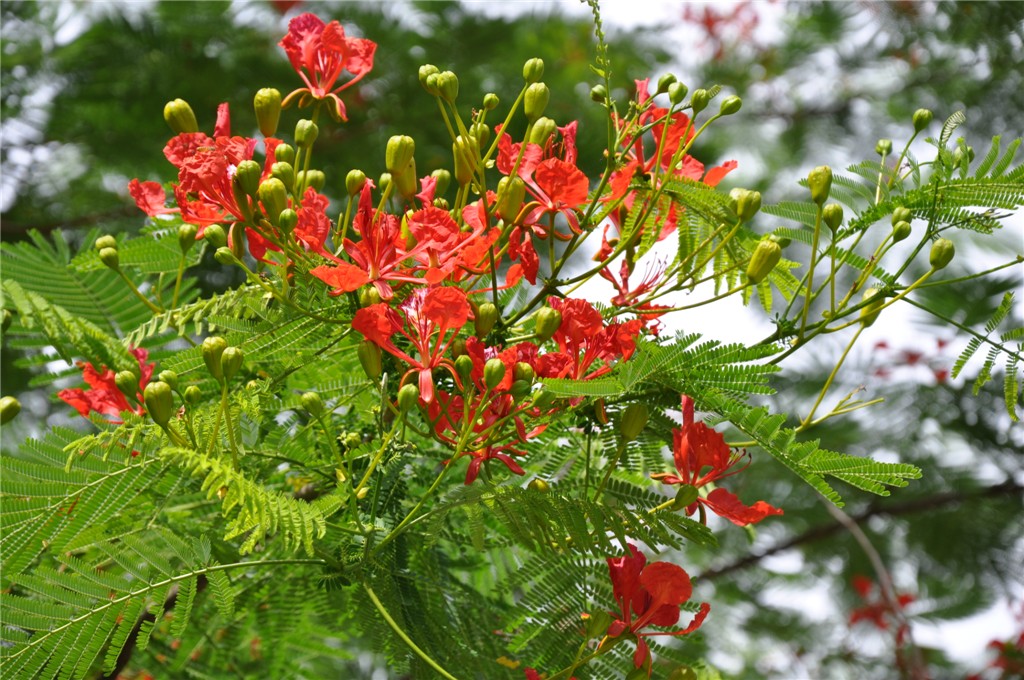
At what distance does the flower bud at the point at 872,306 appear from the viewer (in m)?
1.17

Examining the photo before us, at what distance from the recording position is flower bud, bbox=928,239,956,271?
118cm

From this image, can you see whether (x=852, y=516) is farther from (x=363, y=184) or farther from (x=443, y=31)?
(x=363, y=184)

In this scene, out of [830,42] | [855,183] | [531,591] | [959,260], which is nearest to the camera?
[531,591]

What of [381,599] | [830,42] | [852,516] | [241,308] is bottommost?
[852,516]

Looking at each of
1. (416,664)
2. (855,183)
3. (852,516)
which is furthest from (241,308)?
(852,516)

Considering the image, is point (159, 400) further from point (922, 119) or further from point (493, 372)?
point (922, 119)

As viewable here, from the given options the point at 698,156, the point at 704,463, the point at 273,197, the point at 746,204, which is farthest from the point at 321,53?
the point at 698,156

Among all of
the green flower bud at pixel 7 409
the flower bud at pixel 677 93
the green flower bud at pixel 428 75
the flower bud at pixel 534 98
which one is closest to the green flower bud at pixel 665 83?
the flower bud at pixel 677 93

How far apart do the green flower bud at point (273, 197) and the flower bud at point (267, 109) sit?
0.20 m

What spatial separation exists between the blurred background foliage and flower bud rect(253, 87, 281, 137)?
1811 millimetres

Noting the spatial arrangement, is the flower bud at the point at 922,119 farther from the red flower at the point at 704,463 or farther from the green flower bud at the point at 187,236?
the green flower bud at the point at 187,236

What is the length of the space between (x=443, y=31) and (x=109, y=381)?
2.89m

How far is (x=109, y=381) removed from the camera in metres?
1.32

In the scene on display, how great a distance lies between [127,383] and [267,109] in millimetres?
369
